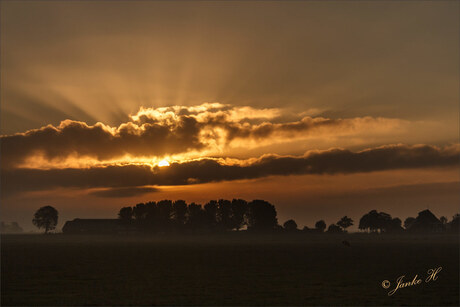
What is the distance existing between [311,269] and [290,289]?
592 inches

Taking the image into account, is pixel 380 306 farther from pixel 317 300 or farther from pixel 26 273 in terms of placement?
pixel 26 273

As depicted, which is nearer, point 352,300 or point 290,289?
point 352,300

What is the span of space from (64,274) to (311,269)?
23439 millimetres

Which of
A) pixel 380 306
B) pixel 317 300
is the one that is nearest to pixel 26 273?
pixel 317 300

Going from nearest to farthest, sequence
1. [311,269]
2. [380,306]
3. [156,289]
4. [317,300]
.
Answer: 1. [380,306]
2. [317,300]
3. [156,289]
4. [311,269]

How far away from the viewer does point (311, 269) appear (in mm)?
48125

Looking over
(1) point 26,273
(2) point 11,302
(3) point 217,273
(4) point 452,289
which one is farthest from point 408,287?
(1) point 26,273

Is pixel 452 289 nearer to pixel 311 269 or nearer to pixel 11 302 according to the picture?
pixel 311 269

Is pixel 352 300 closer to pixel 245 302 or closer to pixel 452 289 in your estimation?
pixel 245 302

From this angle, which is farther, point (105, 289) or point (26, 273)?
point (26, 273)

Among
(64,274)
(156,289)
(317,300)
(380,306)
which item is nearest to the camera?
(380,306)

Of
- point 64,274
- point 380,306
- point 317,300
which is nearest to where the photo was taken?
point 380,306

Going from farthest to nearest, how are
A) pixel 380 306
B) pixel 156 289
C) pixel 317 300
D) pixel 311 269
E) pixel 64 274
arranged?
1. pixel 311 269
2. pixel 64 274
3. pixel 156 289
4. pixel 317 300
5. pixel 380 306

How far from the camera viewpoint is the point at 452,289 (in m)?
34.1
